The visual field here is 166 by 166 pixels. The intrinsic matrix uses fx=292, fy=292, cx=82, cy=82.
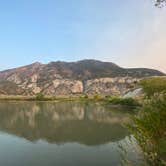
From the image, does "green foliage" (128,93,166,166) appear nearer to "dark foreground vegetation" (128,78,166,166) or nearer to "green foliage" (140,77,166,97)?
"dark foreground vegetation" (128,78,166,166)

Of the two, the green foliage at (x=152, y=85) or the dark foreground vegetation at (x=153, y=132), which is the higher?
the dark foreground vegetation at (x=153, y=132)

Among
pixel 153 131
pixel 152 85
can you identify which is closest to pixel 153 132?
pixel 153 131

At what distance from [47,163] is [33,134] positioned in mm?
17320

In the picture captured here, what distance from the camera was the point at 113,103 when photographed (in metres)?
101

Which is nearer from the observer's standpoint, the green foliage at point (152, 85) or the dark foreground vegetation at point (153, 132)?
the dark foreground vegetation at point (153, 132)

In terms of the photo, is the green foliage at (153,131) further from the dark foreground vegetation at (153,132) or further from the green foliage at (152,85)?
the green foliage at (152,85)

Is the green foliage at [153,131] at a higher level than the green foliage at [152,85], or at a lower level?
higher

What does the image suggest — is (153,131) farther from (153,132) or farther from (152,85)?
(152,85)

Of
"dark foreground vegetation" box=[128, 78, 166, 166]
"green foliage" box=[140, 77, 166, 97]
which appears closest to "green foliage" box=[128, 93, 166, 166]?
"dark foreground vegetation" box=[128, 78, 166, 166]

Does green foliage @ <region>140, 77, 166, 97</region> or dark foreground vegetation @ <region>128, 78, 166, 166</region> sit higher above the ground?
dark foreground vegetation @ <region>128, 78, 166, 166</region>

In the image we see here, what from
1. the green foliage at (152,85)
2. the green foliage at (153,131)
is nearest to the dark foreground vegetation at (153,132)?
the green foliage at (153,131)

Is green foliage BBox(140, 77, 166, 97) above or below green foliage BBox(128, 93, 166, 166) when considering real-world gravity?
below

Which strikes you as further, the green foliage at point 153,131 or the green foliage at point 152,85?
the green foliage at point 152,85

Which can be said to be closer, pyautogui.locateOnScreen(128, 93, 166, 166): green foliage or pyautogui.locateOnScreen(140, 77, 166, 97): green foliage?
pyautogui.locateOnScreen(128, 93, 166, 166): green foliage
